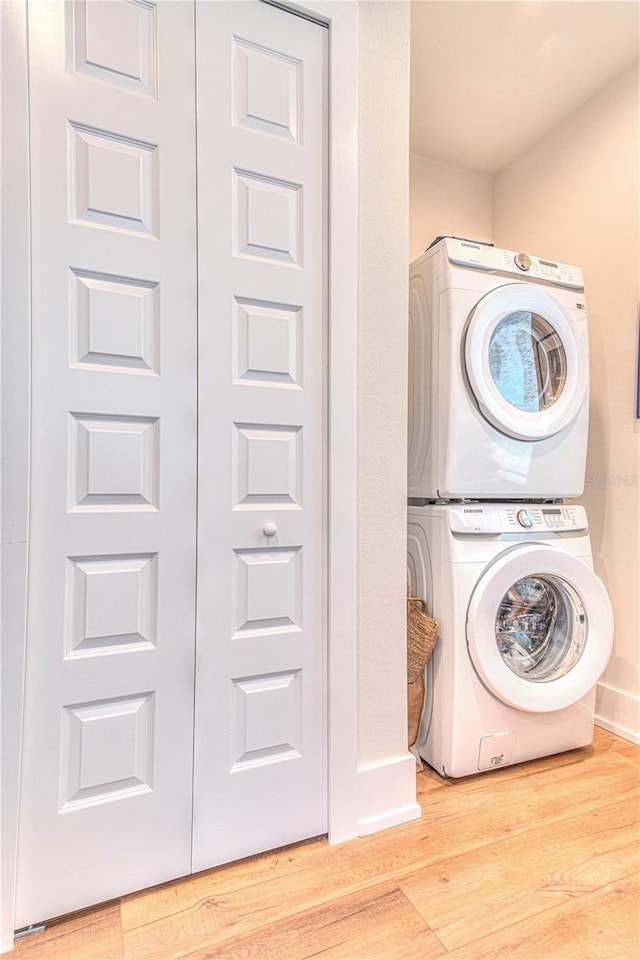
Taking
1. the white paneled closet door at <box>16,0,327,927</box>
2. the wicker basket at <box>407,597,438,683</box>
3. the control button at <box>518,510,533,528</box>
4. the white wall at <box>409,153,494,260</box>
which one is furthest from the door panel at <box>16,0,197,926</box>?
the white wall at <box>409,153,494,260</box>

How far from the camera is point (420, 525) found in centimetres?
176

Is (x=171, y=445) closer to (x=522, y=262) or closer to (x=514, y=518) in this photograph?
(x=514, y=518)

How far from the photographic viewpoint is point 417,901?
1.15m

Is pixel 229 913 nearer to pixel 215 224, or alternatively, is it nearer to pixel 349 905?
pixel 349 905

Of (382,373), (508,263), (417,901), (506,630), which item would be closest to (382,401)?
(382,373)

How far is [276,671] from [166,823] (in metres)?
0.41

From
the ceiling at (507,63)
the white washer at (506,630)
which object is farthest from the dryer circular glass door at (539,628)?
the ceiling at (507,63)

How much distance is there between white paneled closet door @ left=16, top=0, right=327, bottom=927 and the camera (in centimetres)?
108

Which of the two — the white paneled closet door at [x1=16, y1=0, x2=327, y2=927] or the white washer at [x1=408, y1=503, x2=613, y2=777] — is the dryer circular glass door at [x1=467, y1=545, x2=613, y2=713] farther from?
the white paneled closet door at [x1=16, y1=0, x2=327, y2=927]

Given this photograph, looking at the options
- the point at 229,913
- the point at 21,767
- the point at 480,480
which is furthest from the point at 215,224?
the point at 229,913

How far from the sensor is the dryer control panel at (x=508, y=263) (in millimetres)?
1663

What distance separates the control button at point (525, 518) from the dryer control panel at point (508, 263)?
824 mm

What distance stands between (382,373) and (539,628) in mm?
1100

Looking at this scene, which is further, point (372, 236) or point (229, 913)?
point (372, 236)
